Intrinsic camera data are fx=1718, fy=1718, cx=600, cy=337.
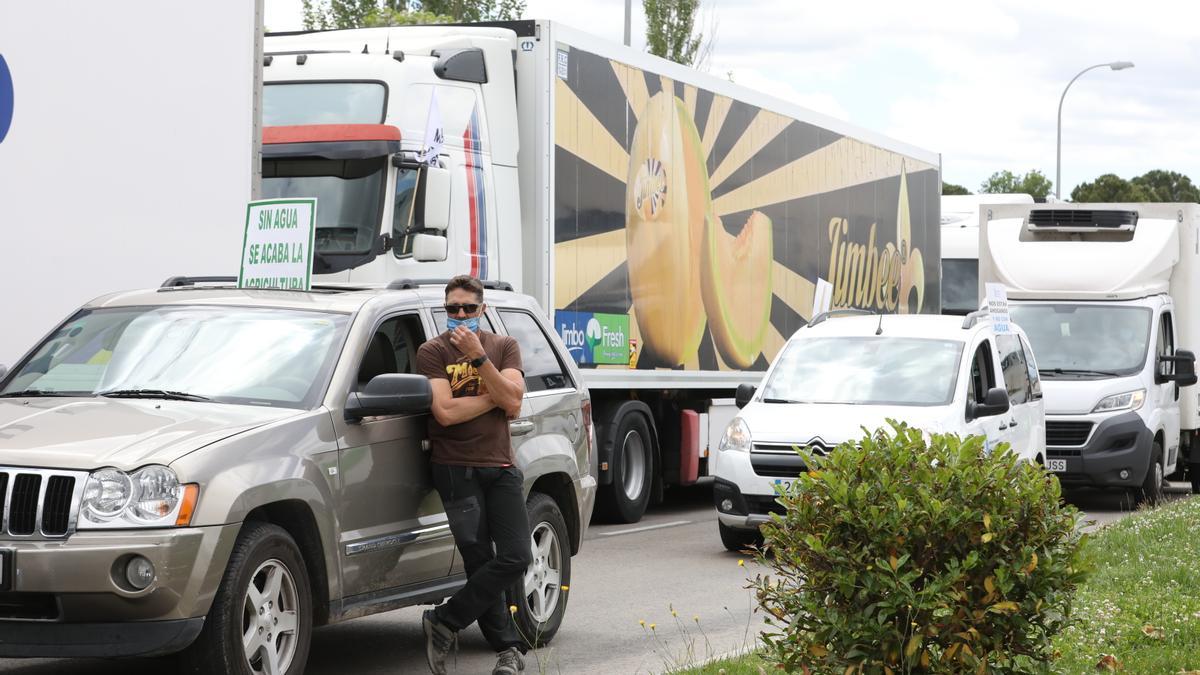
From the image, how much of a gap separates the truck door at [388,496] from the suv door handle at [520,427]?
61 centimetres

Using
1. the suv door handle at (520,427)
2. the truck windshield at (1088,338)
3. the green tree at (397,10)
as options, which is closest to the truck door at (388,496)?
the suv door handle at (520,427)

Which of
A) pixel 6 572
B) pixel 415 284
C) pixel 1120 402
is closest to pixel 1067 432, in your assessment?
pixel 1120 402

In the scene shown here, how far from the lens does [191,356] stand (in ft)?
24.7

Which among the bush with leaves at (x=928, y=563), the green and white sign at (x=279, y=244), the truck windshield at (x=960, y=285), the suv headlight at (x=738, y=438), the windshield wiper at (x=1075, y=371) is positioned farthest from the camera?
the truck windshield at (x=960, y=285)

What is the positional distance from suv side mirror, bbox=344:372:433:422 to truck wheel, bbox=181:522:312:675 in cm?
67

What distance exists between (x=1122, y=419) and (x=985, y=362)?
4.33 m

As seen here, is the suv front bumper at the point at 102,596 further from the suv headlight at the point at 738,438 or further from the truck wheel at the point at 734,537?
the truck wheel at the point at 734,537

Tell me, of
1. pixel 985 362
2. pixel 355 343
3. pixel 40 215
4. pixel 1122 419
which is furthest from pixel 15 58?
pixel 1122 419

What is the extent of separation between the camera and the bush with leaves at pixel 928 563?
586 centimetres

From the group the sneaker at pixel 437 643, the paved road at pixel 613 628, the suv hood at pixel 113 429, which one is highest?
the suv hood at pixel 113 429

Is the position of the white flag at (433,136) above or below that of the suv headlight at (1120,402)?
above

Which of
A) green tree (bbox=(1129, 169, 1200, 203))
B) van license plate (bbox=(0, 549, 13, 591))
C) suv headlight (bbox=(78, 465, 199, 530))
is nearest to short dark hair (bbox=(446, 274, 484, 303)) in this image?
suv headlight (bbox=(78, 465, 199, 530))

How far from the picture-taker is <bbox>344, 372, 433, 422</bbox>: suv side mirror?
723cm

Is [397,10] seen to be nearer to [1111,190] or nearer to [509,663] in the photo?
[509,663]
